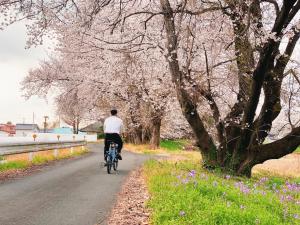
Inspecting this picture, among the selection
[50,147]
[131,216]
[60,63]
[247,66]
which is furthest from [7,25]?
[60,63]

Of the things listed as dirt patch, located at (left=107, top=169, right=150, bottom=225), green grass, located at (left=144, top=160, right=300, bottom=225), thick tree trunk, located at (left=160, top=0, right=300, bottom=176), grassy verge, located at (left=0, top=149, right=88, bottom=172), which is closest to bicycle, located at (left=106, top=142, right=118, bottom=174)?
thick tree trunk, located at (left=160, top=0, right=300, bottom=176)

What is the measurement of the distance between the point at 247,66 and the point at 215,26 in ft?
9.35

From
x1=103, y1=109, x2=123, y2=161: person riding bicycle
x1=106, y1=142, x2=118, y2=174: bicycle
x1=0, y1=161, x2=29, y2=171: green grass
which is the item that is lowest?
x1=0, y1=161, x2=29, y2=171: green grass

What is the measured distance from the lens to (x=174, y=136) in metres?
49.4

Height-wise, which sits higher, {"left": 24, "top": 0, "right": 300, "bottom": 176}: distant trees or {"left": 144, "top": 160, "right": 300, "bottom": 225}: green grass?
{"left": 24, "top": 0, "right": 300, "bottom": 176}: distant trees

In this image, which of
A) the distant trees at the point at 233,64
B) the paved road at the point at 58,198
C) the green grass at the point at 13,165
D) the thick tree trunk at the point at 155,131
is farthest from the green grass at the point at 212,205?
the thick tree trunk at the point at 155,131

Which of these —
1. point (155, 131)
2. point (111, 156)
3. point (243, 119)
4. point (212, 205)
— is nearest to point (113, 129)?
point (111, 156)

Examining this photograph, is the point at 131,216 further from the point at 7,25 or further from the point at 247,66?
the point at 247,66

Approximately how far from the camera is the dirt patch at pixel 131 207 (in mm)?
8109

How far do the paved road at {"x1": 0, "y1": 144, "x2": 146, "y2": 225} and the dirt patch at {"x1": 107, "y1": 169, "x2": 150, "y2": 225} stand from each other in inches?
6.7

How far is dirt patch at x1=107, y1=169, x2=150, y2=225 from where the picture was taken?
8.11 meters

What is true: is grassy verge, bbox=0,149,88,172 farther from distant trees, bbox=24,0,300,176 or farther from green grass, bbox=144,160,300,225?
green grass, bbox=144,160,300,225

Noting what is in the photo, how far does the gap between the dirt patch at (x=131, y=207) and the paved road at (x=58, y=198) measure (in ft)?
0.56

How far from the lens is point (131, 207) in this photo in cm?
936
